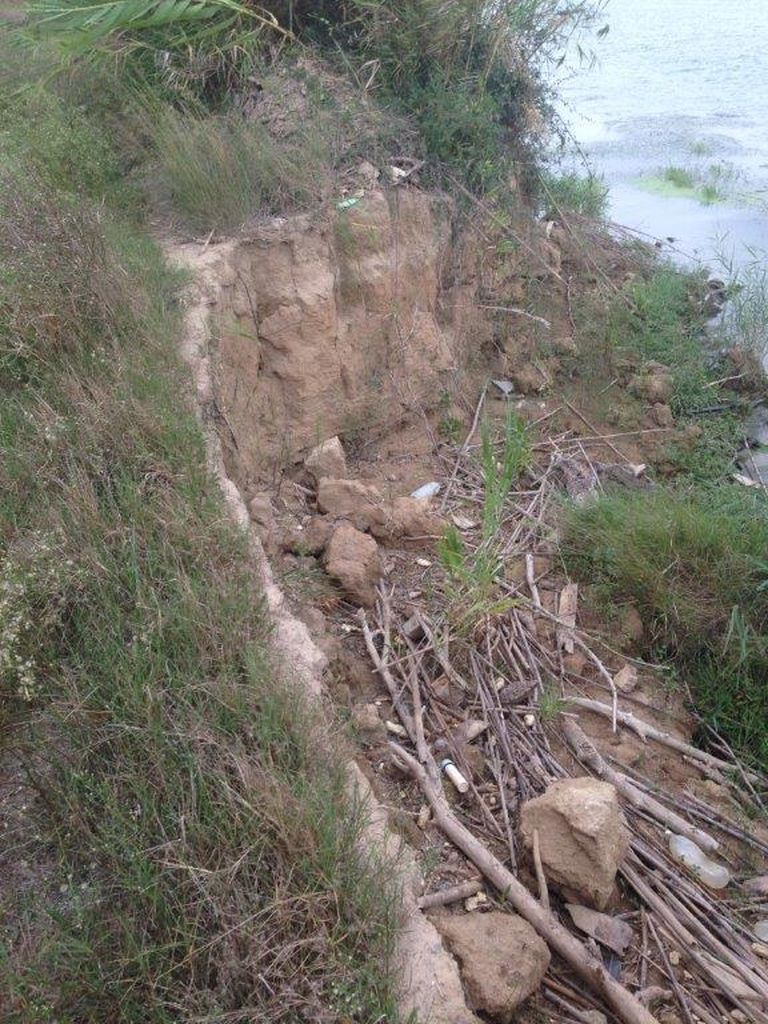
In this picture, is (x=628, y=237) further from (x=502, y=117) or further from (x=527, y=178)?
(x=502, y=117)

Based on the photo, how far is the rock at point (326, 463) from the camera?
4191 mm

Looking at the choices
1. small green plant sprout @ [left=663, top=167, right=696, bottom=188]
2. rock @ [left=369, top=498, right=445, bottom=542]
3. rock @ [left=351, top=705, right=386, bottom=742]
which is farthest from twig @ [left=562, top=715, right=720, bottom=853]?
small green plant sprout @ [left=663, top=167, right=696, bottom=188]

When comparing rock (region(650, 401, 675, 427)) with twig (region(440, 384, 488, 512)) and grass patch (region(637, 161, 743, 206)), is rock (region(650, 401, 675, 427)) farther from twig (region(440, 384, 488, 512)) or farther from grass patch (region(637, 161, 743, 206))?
grass patch (region(637, 161, 743, 206))

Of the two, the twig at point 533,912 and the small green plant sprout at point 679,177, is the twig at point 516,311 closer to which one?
the twig at point 533,912

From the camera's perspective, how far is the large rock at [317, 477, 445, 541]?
370cm

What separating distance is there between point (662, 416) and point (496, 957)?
13.8 ft

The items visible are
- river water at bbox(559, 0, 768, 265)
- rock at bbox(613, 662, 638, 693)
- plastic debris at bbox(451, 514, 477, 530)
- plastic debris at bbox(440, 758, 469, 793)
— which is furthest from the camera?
river water at bbox(559, 0, 768, 265)

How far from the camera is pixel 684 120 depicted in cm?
1074

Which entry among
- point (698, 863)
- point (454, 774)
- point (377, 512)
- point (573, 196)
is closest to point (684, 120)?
point (573, 196)

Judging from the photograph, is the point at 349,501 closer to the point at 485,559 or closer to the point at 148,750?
the point at 485,559

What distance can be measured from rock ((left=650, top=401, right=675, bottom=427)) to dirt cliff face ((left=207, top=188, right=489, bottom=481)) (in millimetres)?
1291

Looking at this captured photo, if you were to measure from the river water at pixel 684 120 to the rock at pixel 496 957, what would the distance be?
A: 21.8 ft

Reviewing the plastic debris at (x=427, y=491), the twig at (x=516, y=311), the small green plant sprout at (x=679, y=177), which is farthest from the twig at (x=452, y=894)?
the small green plant sprout at (x=679, y=177)

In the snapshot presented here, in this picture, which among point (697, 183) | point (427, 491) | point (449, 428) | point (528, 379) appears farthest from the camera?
point (697, 183)
